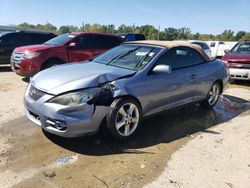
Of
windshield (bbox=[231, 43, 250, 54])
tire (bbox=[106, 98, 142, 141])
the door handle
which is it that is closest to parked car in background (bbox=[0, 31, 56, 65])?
windshield (bbox=[231, 43, 250, 54])

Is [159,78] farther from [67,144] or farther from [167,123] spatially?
[67,144]

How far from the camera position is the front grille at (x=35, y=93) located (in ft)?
14.2

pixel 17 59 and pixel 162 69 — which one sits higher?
pixel 162 69

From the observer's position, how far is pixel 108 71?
480cm

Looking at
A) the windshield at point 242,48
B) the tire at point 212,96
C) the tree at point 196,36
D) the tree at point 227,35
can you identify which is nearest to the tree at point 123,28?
the tree at point 196,36

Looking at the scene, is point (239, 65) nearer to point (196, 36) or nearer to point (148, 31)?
point (148, 31)

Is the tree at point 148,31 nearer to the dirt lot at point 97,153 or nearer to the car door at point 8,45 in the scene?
the car door at point 8,45

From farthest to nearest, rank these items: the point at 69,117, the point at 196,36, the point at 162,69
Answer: the point at 196,36
the point at 162,69
the point at 69,117

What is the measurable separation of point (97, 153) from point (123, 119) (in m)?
0.67

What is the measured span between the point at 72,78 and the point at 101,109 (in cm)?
67

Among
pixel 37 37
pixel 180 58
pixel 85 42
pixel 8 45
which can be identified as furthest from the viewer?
pixel 37 37

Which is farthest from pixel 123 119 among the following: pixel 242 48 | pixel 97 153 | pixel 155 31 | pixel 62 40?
pixel 155 31

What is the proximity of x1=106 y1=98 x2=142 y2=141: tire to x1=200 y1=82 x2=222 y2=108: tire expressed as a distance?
8.12ft

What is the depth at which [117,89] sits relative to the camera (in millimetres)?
4418
